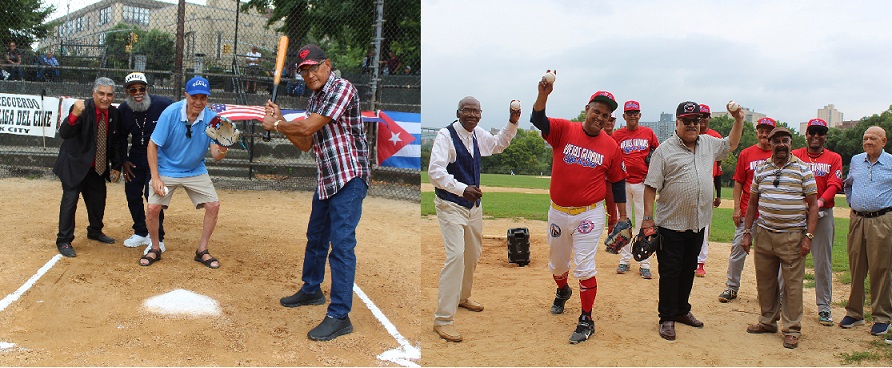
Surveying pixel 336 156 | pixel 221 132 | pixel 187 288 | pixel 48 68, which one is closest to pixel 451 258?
pixel 336 156

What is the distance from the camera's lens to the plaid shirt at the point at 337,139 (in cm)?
428

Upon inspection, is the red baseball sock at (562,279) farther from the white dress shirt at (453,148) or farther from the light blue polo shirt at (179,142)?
the light blue polo shirt at (179,142)

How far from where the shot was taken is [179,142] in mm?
5613

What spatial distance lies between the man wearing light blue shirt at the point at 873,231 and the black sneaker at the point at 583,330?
6.93 ft

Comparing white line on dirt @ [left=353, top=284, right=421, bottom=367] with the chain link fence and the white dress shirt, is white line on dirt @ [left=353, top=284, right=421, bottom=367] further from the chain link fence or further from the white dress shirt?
the chain link fence

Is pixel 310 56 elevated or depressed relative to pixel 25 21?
depressed

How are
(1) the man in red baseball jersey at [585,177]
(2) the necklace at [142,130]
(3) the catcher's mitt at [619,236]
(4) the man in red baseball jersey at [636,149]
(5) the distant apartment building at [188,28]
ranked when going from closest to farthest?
1. (1) the man in red baseball jersey at [585,177]
2. (3) the catcher's mitt at [619,236]
3. (2) the necklace at [142,130]
4. (4) the man in red baseball jersey at [636,149]
5. (5) the distant apartment building at [188,28]

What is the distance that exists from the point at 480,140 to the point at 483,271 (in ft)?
8.19

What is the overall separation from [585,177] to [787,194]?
1.46 metres

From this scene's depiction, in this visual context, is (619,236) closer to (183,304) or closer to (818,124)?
(818,124)

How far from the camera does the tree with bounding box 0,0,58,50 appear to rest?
11719 mm

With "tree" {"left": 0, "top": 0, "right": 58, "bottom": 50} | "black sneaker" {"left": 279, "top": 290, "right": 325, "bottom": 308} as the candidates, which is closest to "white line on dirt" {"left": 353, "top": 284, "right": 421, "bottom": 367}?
"black sneaker" {"left": 279, "top": 290, "right": 325, "bottom": 308}

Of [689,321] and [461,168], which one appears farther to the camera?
[689,321]

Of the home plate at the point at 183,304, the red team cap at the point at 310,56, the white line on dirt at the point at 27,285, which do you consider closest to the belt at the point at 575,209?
the red team cap at the point at 310,56
